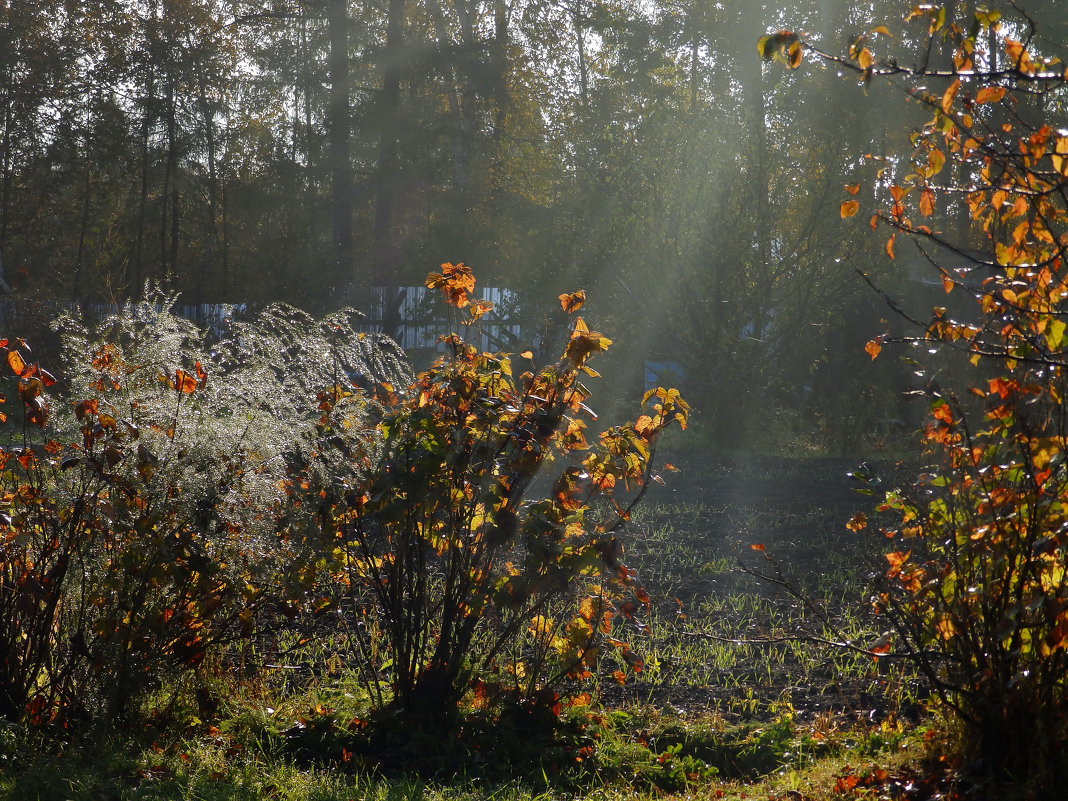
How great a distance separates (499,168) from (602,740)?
60.7 feet

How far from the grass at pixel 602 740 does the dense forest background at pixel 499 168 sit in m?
5.19

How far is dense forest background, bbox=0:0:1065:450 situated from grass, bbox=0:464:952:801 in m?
5.19

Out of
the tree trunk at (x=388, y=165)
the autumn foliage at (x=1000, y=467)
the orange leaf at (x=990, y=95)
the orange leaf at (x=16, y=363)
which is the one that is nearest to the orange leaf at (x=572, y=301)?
the autumn foliage at (x=1000, y=467)

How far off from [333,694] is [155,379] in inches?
55.8

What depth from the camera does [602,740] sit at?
3395 mm

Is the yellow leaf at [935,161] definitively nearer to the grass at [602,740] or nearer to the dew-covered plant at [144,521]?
the grass at [602,740]

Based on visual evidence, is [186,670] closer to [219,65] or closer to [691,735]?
[691,735]

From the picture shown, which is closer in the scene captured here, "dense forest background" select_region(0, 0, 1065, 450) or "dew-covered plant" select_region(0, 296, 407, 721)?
"dew-covered plant" select_region(0, 296, 407, 721)

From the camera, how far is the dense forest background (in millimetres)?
11062

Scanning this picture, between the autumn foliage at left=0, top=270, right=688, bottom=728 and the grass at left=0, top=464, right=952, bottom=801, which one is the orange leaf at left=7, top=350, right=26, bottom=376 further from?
the grass at left=0, top=464, right=952, bottom=801

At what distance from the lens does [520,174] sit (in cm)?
2314

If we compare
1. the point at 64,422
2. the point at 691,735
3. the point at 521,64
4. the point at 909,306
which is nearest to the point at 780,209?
the point at 909,306

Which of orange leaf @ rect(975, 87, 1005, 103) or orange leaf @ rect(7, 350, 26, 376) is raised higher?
orange leaf @ rect(975, 87, 1005, 103)

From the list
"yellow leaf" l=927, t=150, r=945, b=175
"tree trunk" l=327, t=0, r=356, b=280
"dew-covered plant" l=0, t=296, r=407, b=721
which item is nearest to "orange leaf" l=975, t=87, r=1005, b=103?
"yellow leaf" l=927, t=150, r=945, b=175
